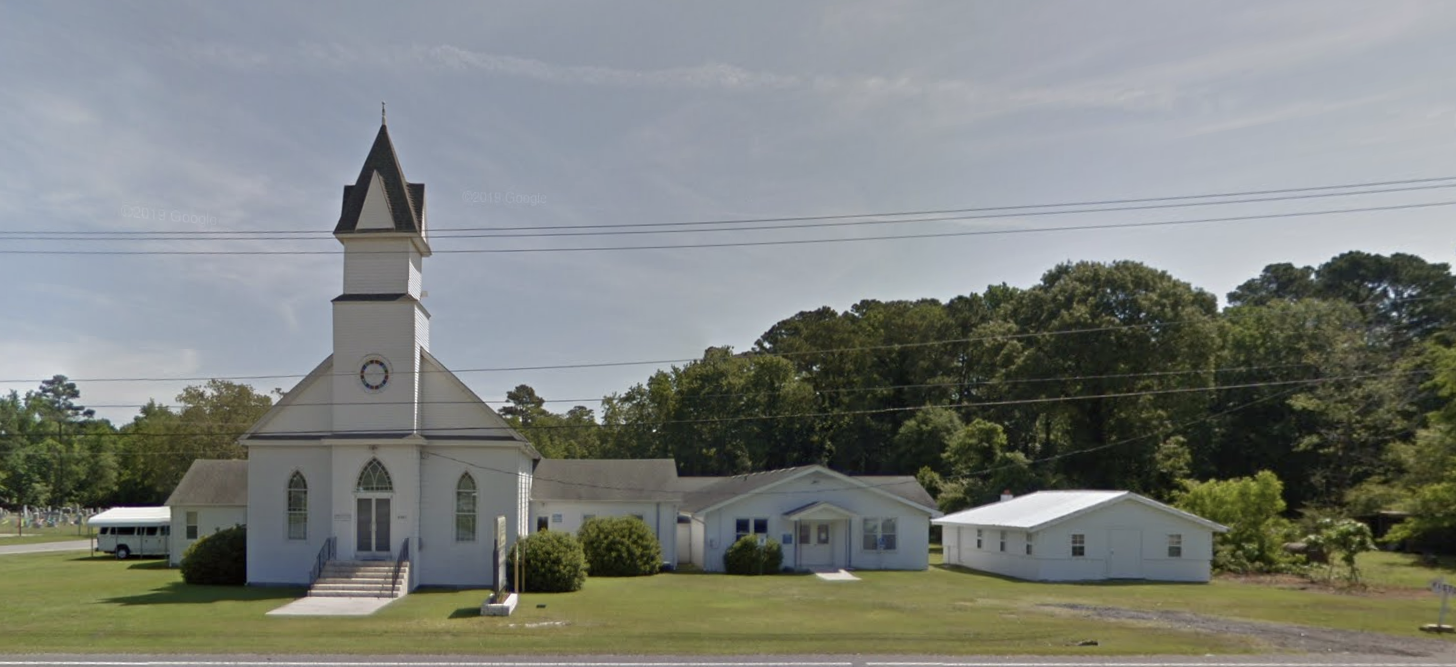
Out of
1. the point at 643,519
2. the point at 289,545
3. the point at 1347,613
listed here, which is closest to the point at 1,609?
the point at 289,545

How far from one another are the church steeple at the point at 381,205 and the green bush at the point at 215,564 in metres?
10.5

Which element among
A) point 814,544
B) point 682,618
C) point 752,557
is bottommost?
point 752,557

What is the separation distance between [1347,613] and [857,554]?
1909 cm

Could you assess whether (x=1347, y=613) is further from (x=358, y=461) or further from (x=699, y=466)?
(x=699, y=466)

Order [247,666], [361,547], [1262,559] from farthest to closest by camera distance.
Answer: [1262,559], [361,547], [247,666]

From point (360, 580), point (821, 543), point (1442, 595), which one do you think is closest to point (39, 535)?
point (360, 580)

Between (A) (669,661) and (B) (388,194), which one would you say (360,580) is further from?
(A) (669,661)

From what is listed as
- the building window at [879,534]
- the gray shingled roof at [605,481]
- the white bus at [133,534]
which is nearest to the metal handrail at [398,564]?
the gray shingled roof at [605,481]

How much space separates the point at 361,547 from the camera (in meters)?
31.7

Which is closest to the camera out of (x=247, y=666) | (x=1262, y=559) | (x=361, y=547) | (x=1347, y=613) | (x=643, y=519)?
(x=247, y=666)

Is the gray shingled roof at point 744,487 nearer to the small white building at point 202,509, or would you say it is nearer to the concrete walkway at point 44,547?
the small white building at point 202,509

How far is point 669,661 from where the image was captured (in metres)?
17.1

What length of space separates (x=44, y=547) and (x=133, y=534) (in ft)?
42.3

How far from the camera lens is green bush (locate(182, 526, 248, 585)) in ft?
106
